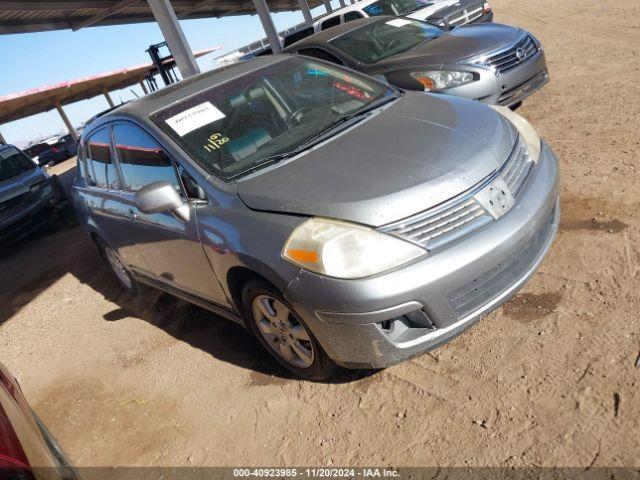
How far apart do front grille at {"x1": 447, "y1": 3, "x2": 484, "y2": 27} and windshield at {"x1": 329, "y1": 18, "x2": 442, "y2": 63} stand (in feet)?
9.55

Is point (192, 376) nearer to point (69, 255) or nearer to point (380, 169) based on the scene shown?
point (380, 169)

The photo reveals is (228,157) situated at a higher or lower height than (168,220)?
higher

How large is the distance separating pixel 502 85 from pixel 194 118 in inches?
135

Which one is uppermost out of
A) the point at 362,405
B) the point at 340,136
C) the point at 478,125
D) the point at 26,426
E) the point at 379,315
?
the point at 340,136

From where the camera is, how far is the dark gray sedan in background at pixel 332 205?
7.95 feet

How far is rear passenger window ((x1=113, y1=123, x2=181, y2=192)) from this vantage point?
3320 mm

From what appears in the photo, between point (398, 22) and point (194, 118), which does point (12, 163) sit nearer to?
point (398, 22)

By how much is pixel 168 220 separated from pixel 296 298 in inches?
49.6

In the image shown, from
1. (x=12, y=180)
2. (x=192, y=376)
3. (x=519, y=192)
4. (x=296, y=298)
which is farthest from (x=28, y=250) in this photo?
(x=519, y=192)

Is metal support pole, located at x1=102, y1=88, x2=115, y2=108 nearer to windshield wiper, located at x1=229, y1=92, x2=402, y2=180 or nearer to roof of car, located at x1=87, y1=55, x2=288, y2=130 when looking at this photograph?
roof of car, located at x1=87, y1=55, x2=288, y2=130

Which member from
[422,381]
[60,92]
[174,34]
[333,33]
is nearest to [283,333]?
[422,381]

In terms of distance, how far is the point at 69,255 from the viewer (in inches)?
293

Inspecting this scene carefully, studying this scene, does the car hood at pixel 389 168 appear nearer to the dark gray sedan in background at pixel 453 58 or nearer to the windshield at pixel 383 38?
the dark gray sedan in background at pixel 453 58

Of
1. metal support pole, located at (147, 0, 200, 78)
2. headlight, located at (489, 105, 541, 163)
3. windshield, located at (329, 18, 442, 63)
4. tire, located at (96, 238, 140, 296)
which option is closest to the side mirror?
tire, located at (96, 238, 140, 296)
